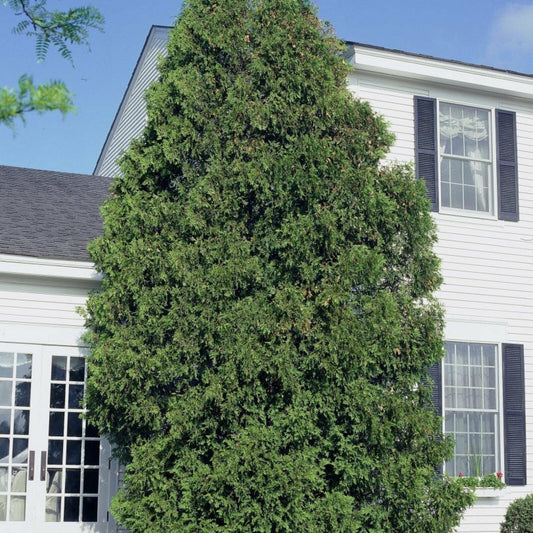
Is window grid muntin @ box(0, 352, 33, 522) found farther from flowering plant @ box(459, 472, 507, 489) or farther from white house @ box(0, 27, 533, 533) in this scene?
flowering plant @ box(459, 472, 507, 489)

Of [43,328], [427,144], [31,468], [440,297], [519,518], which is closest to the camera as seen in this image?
[31,468]

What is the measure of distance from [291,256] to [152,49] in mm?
9171

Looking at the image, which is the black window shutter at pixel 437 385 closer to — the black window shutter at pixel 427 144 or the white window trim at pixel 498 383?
the white window trim at pixel 498 383

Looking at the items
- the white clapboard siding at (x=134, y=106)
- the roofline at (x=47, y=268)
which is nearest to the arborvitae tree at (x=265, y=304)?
the roofline at (x=47, y=268)

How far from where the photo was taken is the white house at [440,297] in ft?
38.6

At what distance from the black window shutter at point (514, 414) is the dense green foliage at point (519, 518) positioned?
14.2 inches

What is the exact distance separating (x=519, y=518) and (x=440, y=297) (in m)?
3.26

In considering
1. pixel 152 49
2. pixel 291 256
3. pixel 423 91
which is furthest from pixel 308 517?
pixel 152 49

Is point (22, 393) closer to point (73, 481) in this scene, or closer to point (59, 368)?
point (59, 368)

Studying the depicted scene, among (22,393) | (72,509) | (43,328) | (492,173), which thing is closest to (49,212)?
(43,328)

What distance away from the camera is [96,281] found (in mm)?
12203

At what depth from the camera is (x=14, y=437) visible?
11641 millimetres

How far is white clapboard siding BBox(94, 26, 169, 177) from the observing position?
18172 mm

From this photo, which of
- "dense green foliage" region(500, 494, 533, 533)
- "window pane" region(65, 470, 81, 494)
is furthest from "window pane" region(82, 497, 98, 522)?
"dense green foliage" region(500, 494, 533, 533)
